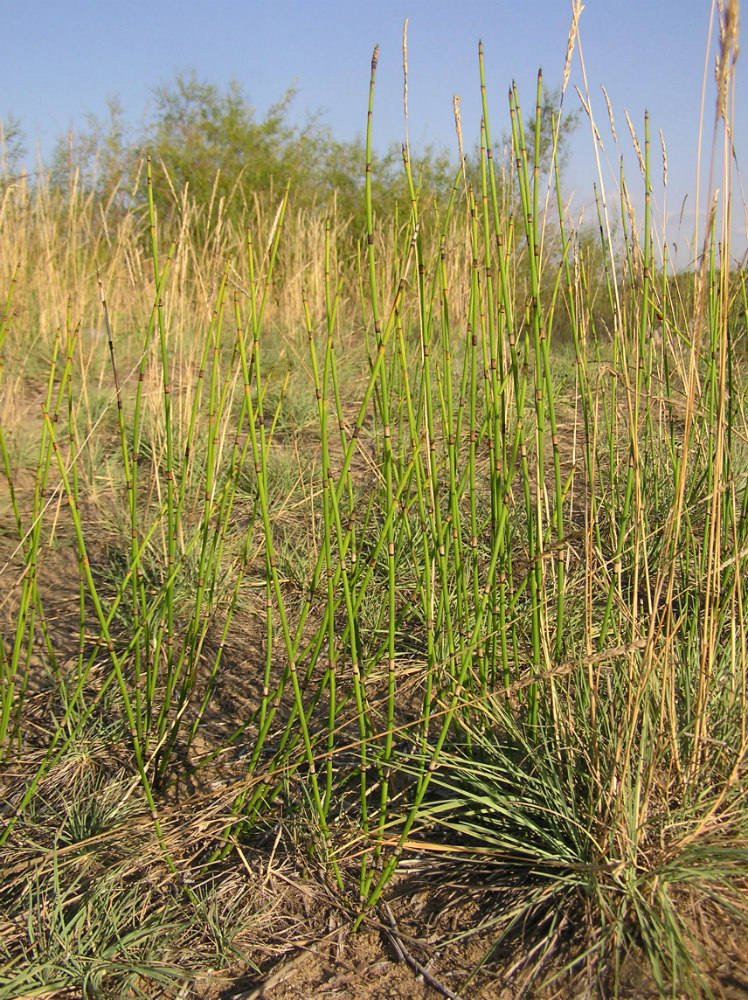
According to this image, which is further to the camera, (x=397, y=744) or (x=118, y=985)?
(x=397, y=744)

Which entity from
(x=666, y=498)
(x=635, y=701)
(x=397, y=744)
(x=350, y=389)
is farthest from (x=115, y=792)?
(x=350, y=389)

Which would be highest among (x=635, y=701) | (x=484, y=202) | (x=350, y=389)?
(x=484, y=202)

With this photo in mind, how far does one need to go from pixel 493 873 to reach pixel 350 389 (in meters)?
3.18

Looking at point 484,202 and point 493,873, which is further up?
point 484,202

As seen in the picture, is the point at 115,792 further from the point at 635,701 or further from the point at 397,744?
the point at 635,701

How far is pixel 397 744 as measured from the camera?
4.94 ft

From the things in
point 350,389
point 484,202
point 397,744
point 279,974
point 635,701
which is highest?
point 484,202

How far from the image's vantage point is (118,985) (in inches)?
42.3

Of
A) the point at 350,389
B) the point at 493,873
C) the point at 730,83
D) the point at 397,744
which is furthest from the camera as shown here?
the point at 350,389

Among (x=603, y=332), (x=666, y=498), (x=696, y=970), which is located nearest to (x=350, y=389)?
(x=666, y=498)

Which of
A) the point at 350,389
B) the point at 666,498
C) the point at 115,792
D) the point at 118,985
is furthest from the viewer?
the point at 350,389

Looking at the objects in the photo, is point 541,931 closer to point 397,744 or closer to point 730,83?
point 397,744

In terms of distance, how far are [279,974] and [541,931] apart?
37 cm

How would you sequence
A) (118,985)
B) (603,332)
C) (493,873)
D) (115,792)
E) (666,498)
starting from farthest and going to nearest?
(603,332) → (666,498) → (115,792) → (493,873) → (118,985)
